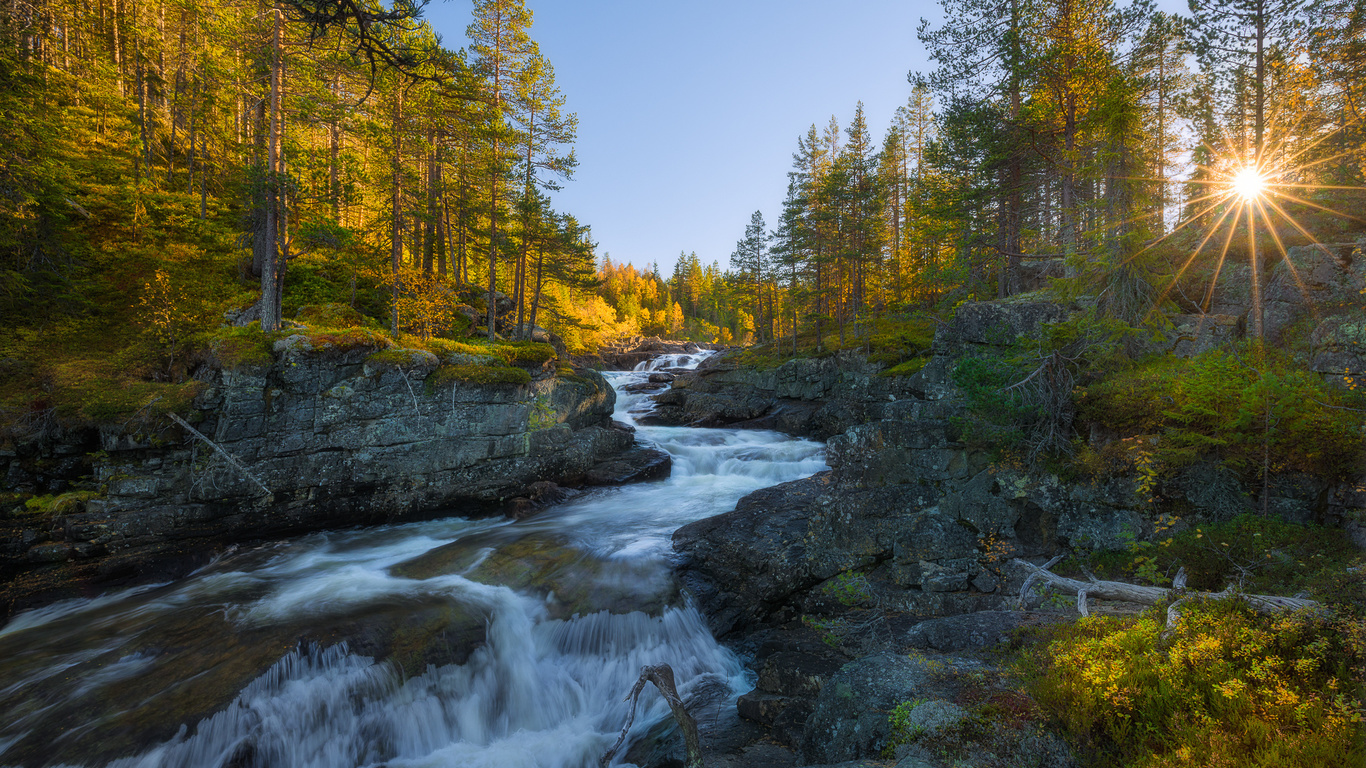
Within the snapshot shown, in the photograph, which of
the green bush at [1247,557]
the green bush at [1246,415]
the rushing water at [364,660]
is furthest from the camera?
the rushing water at [364,660]

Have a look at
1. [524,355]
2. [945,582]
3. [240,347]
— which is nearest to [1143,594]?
[945,582]

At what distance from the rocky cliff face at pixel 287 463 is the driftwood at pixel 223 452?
3 cm

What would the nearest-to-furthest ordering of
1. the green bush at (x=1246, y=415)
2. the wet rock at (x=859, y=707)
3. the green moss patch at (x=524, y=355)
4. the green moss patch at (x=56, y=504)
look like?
the wet rock at (x=859, y=707), the green bush at (x=1246, y=415), the green moss patch at (x=56, y=504), the green moss patch at (x=524, y=355)

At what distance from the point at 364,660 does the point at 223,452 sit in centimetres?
811

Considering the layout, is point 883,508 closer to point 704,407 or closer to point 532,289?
point 704,407

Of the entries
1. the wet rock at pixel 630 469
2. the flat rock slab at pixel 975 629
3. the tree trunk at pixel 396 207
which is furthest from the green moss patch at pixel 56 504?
the flat rock slab at pixel 975 629

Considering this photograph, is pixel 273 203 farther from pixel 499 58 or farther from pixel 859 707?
pixel 859 707

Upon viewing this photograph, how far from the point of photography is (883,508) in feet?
28.7

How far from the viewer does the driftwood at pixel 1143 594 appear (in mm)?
4027

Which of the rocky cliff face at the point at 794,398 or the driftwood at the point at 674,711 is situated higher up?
the rocky cliff face at the point at 794,398

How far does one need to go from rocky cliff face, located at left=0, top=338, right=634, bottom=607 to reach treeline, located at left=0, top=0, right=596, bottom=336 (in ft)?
10.2

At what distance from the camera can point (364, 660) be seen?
709 cm

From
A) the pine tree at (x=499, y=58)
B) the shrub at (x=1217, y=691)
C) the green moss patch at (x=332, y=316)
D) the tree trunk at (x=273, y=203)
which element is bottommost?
the shrub at (x=1217, y=691)

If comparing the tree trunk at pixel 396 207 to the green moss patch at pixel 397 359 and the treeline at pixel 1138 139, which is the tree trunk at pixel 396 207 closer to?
the green moss patch at pixel 397 359
